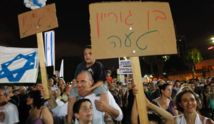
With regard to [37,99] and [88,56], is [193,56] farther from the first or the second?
[88,56]

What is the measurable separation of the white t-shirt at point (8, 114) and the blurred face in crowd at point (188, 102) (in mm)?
2903

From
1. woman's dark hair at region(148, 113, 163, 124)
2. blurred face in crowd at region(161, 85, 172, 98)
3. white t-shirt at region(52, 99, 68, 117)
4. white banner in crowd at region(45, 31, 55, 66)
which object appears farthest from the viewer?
white banner in crowd at region(45, 31, 55, 66)

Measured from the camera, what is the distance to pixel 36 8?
263 inches

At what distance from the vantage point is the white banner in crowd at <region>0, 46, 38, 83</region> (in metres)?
7.12

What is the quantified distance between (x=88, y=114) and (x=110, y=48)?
759mm

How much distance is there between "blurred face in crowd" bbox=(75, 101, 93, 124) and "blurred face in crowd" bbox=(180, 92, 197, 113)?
1030 millimetres

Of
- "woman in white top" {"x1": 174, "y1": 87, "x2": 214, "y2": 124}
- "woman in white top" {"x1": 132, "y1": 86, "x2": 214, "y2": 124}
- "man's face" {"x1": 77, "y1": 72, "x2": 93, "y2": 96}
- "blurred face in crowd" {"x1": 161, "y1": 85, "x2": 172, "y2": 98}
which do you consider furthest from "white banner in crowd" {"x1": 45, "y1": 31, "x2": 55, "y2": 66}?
"woman in white top" {"x1": 174, "y1": 87, "x2": 214, "y2": 124}

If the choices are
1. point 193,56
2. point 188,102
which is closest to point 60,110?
point 188,102

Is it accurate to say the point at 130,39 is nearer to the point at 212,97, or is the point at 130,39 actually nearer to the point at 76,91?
the point at 76,91

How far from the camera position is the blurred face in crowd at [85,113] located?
169 inches

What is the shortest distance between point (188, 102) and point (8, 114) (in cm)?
305

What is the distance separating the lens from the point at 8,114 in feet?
21.1

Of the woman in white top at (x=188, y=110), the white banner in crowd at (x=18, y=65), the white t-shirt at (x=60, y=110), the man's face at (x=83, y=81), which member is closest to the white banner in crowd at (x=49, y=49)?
the white banner in crowd at (x=18, y=65)

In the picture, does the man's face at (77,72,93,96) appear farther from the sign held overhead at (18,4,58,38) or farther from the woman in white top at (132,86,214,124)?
the sign held overhead at (18,4,58,38)
